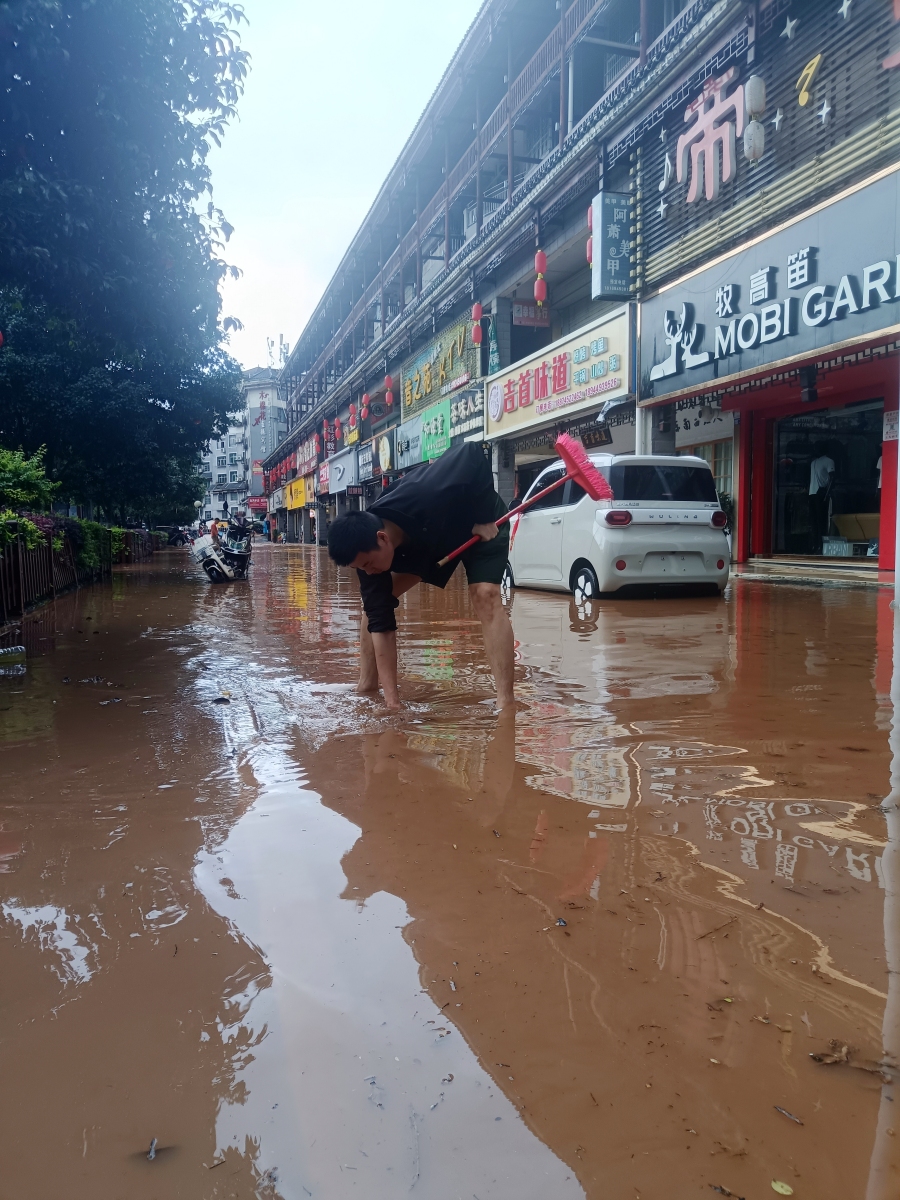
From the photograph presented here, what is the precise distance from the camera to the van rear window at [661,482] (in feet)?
26.6

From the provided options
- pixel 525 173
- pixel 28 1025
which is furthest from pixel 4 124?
pixel 525 173

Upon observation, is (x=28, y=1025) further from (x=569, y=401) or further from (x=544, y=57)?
(x=544, y=57)

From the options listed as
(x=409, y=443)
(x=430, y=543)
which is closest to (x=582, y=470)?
(x=430, y=543)

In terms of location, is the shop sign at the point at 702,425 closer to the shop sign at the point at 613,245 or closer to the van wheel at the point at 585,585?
the shop sign at the point at 613,245

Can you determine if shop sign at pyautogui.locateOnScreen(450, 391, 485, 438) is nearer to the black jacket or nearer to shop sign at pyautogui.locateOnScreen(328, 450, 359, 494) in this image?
shop sign at pyautogui.locateOnScreen(328, 450, 359, 494)

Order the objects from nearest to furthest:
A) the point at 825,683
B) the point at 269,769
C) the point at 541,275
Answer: the point at 269,769 < the point at 825,683 < the point at 541,275

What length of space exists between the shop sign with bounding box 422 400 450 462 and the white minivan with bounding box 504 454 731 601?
46.6 feet

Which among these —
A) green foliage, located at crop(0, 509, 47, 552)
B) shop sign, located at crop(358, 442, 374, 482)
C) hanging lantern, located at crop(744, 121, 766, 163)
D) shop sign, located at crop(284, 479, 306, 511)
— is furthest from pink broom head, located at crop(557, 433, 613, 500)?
shop sign, located at crop(284, 479, 306, 511)

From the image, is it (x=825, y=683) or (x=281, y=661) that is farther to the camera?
(x=281, y=661)

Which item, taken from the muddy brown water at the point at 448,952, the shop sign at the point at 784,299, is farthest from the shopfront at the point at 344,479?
the muddy brown water at the point at 448,952

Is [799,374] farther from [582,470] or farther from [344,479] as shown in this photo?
[344,479]

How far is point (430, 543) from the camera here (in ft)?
12.9

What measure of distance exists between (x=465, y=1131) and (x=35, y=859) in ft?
5.18

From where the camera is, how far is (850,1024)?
147 cm
